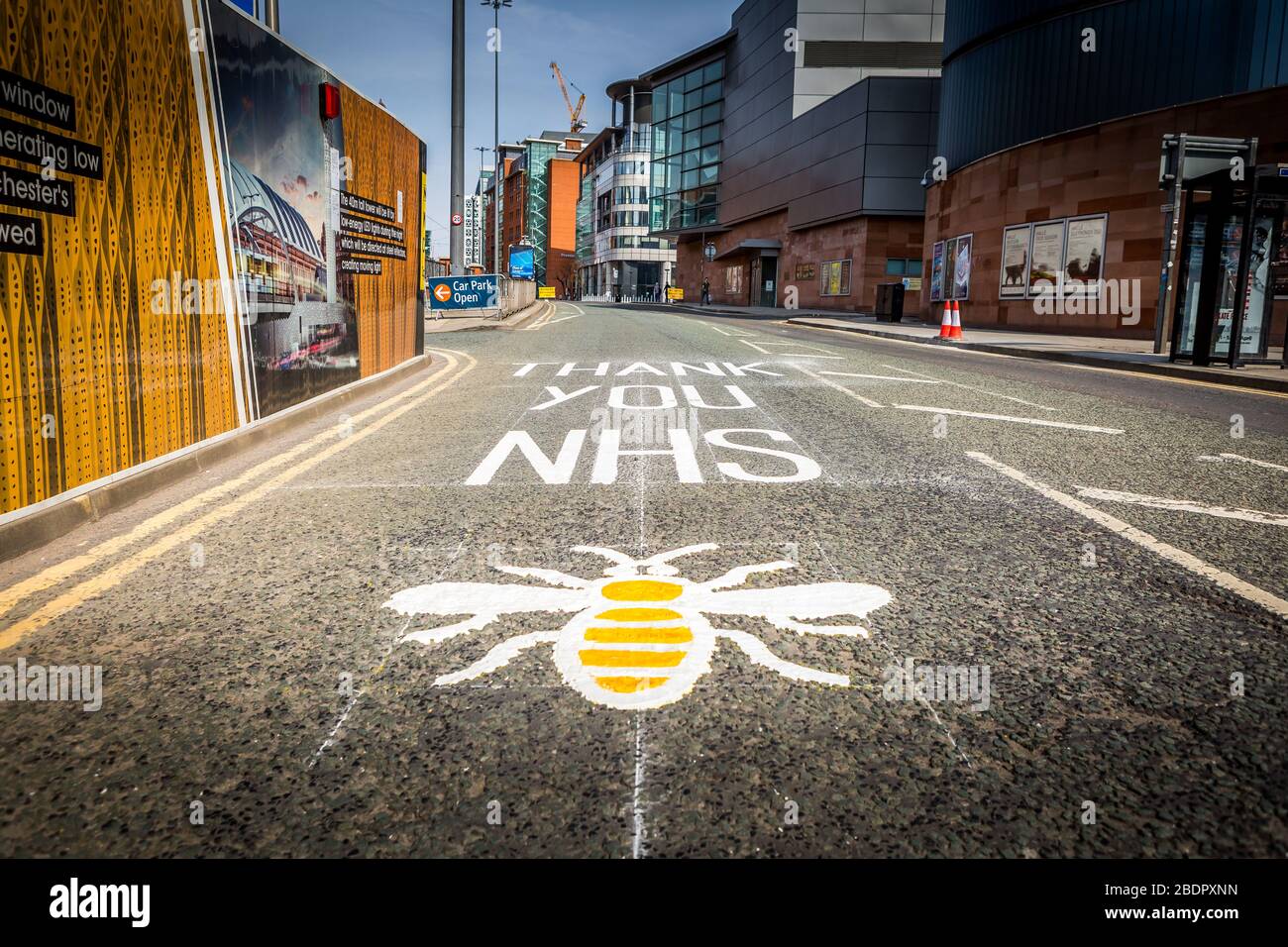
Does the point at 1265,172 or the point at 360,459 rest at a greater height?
the point at 1265,172

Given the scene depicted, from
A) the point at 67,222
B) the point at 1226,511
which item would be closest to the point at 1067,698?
the point at 1226,511

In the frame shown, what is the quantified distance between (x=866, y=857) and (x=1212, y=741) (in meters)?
1.07

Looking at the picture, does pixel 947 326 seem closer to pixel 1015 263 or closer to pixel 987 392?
pixel 1015 263

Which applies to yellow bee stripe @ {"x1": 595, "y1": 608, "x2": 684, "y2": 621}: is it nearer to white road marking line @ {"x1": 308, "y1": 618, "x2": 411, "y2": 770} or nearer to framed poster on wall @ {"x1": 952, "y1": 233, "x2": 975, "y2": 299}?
white road marking line @ {"x1": 308, "y1": 618, "x2": 411, "y2": 770}

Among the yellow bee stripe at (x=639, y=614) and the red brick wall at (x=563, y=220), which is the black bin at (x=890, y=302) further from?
the red brick wall at (x=563, y=220)

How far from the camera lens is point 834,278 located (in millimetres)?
47625

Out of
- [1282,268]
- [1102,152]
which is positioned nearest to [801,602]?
[1282,268]

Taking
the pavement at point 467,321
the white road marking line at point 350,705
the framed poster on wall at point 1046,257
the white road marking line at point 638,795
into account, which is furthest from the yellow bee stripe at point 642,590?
the framed poster on wall at point 1046,257

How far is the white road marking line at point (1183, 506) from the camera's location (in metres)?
4.58

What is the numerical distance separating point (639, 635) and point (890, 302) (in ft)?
104

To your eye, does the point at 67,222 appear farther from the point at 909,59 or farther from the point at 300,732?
the point at 909,59

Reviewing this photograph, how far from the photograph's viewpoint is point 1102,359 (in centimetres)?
1541

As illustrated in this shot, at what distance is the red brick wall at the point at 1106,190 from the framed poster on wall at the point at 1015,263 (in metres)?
0.23
